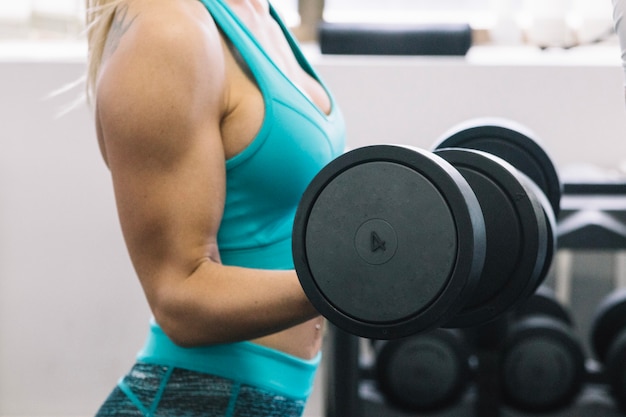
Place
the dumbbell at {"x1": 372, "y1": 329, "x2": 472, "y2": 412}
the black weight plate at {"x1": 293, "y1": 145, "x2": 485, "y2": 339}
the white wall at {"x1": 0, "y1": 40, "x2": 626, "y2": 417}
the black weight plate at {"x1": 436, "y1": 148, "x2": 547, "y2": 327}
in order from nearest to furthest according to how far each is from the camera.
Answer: the black weight plate at {"x1": 293, "y1": 145, "x2": 485, "y2": 339}, the black weight plate at {"x1": 436, "y1": 148, "x2": 547, "y2": 327}, the dumbbell at {"x1": 372, "y1": 329, "x2": 472, "y2": 412}, the white wall at {"x1": 0, "y1": 40, "x2": 626, "y2": 417}

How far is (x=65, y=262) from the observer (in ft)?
7.30

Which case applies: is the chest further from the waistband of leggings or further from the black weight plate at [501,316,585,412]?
the black weight plate at [501,316,585,412]

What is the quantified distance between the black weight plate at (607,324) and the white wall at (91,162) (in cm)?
42

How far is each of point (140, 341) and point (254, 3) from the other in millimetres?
1388

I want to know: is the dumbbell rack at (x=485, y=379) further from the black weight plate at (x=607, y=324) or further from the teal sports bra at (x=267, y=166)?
the teal sports bra at (x=267, y=166)

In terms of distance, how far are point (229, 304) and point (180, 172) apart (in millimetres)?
135

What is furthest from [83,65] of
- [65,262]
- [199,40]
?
[199,40]

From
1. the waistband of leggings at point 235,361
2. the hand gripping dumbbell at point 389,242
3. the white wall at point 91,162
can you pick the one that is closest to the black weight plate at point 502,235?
the hand gripping dumbbell at point 389,242

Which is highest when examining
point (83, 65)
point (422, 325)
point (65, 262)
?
point (422, 325)

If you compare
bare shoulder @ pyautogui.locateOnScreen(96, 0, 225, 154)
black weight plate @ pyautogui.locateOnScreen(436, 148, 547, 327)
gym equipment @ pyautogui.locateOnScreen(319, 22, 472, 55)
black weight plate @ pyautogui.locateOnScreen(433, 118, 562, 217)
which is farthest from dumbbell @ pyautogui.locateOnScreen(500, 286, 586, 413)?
bare shoulder @ pyautogui.locateOnScreen(96, 0, 225, 154)

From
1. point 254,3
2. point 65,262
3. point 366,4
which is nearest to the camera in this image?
point 254,3

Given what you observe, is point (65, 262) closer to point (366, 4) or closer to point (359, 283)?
point (366, 4)

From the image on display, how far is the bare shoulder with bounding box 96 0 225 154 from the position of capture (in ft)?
2.53

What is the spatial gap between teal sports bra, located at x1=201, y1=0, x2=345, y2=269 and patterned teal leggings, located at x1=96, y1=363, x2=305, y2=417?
0.42ft
